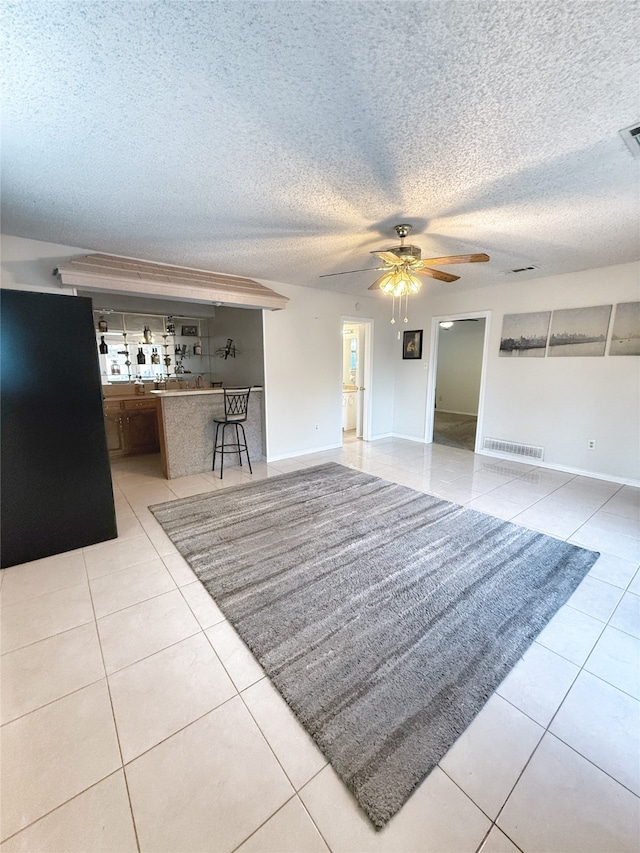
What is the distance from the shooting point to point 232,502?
3.48 m

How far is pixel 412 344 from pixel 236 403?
3.46m

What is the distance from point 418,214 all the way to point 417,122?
1007 mm

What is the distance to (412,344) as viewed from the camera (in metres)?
6.06

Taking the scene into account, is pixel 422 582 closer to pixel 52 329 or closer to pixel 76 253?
pixel 52 329

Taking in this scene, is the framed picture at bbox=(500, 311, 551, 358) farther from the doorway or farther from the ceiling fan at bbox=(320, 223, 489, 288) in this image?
the ceiling fan at bbox=(320, 223, 489, 288)

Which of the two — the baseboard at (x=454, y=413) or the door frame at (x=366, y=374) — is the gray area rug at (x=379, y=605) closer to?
the door frame at (x=366, y=374)

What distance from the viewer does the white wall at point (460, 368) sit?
841 cm

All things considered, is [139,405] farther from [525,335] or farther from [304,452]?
[525,335]

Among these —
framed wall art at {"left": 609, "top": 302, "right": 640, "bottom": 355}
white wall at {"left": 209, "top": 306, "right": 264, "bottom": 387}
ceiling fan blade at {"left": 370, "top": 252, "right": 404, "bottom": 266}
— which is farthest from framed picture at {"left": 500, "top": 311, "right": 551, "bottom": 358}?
white wall at {"left": 209, "top": 306, "right": 264, "bottom": 387}

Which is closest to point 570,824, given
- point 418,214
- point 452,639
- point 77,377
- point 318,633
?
point 452,639

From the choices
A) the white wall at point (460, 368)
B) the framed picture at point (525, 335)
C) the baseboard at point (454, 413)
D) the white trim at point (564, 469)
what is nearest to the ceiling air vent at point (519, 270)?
the framed picture at point (525, 335)

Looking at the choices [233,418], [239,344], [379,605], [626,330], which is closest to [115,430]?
[233,418]

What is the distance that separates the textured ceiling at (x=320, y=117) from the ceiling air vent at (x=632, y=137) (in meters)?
0.04

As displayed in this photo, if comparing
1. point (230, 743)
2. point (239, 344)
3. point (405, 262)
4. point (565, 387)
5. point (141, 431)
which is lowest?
point (230, 743)
